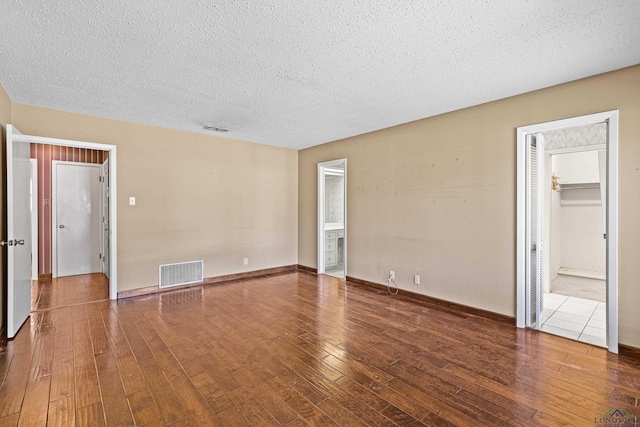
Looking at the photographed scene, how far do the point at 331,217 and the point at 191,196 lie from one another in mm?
2840

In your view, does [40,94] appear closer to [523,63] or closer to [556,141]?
[523,63]

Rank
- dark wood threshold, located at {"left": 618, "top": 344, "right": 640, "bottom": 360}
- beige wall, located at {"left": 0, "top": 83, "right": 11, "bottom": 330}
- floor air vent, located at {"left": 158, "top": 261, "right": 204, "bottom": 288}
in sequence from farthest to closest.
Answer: floor air vent, located at {"left": 158, "top": 261, "right": 204, "bottom": 288} → beige wall, located at {"left": 0, "top": 83, "right": 11, "bottom": 330} → dark wood threshold, located at {"left": 618, "top": 344, "right": 640, "bottom": 360}

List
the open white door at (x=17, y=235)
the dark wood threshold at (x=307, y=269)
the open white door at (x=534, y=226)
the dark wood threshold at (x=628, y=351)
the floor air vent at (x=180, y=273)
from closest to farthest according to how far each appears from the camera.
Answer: the dark wood threshold at (x=628, y=351) → the open white door at (x=17, y=235) → the open white door at (x=534, y=226) → the floor air vent at (x=180, y=273) → the dark wood threshold at (x=307, y=269)

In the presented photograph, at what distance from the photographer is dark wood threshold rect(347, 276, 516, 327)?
3381 millimetres

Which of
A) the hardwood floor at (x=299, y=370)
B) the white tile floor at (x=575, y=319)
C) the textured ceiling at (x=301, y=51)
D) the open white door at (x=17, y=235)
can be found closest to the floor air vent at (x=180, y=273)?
the hardwood floor at (x=299, y=370)

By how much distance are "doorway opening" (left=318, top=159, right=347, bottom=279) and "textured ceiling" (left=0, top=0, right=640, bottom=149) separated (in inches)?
91.2

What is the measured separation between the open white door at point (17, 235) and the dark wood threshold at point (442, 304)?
4166mm

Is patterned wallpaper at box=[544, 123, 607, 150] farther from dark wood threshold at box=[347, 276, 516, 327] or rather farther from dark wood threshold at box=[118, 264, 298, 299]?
dark wood threshold at box=[118, 264, 298, 299]

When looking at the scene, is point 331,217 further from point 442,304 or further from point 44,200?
point 44,200

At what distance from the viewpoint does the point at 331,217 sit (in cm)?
646

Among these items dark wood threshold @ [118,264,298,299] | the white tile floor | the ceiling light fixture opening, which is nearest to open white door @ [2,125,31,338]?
dark wood threshold @ [118,264,298,299]

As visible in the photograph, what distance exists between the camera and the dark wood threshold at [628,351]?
2549mm

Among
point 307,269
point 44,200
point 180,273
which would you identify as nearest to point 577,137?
point 307,269

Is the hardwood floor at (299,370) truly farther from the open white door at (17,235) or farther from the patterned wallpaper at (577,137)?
the patterned wallpaper at (577,137)
